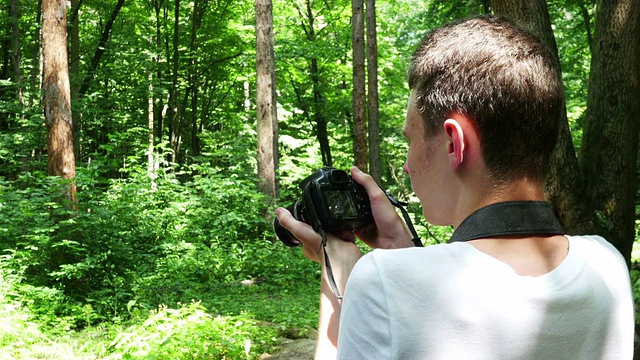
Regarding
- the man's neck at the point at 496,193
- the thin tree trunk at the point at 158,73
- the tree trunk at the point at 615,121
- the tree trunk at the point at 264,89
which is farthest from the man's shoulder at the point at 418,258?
the thin tree trunk at the point at 158,73

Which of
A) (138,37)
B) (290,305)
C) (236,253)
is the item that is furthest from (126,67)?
(290,305)

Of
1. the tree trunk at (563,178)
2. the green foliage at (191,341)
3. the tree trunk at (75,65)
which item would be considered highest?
the tree trunk at (75,65)

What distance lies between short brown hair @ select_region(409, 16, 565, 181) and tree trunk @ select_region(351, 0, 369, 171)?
13.0 m

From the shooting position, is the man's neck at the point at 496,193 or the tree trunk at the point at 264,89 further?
the tree trunk at the point at 264,89

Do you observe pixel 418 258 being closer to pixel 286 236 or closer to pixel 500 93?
pixel 500 93

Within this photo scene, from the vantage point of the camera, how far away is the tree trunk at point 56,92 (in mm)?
9398

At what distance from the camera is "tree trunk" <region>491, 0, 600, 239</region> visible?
4074 millimetres

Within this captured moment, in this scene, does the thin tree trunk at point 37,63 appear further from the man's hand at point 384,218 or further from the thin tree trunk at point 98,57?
the man's hand at point 384,218

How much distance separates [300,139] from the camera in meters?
22.9

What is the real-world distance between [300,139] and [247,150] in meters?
4.95

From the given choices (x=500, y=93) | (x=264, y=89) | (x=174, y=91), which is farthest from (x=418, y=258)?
(x=174, y=91)

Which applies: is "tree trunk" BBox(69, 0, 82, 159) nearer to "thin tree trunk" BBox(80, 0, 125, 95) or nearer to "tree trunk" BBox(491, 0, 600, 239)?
"thin tree trunk" BBox(80, 0, 125, 95)

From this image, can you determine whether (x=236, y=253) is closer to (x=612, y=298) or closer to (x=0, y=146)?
(x=0, y=146)

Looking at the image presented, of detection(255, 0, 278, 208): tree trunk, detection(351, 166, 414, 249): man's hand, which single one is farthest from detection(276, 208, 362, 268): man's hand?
detection(255, 0, 278, 208): tree trunk
